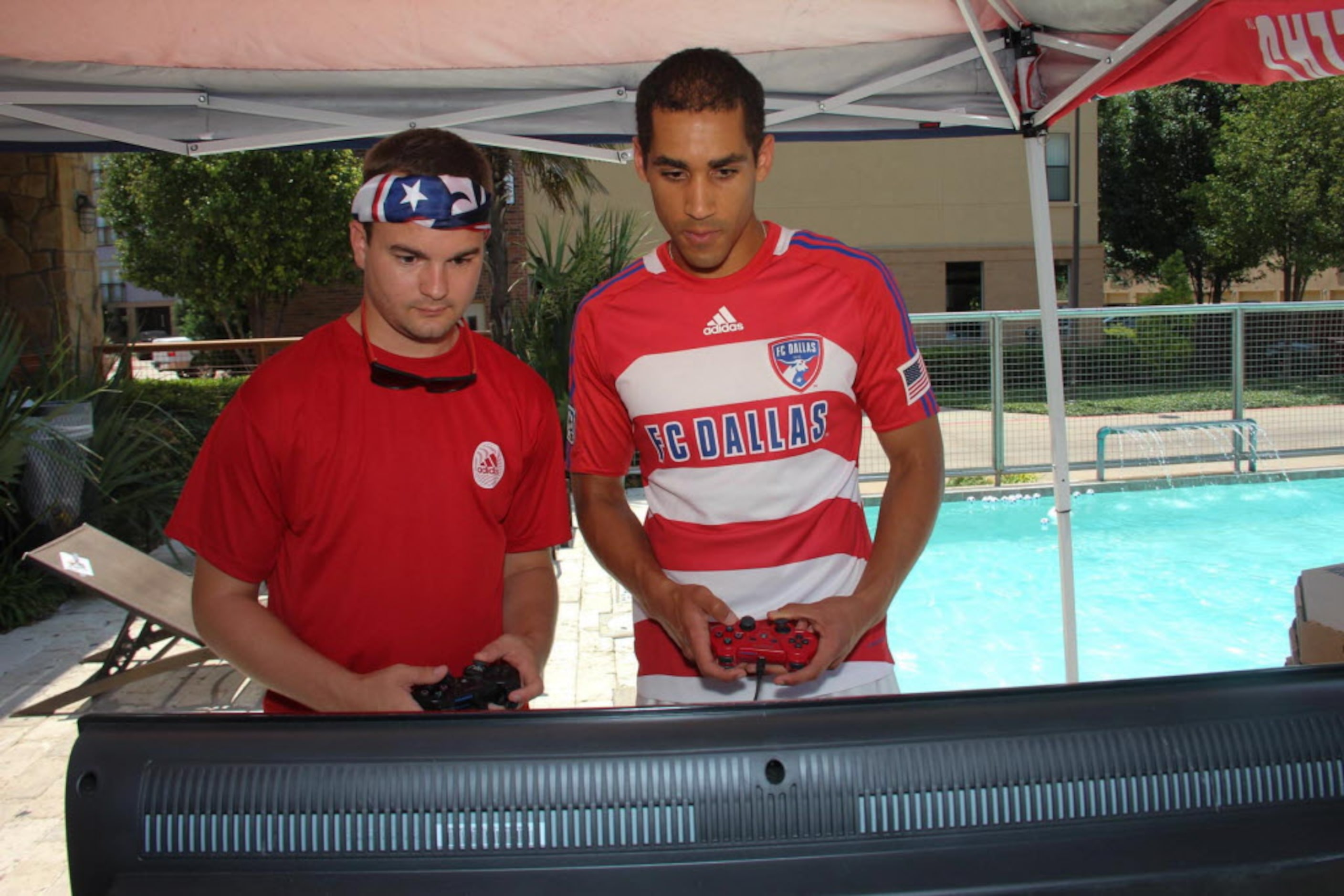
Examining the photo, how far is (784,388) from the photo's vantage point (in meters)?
1.91

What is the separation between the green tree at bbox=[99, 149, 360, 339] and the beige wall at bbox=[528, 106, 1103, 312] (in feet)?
14.1

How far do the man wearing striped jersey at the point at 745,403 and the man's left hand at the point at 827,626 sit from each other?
0.61 ft

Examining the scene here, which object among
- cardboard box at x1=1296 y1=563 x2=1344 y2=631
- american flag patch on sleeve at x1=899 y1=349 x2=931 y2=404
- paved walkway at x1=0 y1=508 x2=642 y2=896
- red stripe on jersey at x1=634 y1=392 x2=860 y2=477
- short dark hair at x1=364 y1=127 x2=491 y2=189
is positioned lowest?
paved walkway at x1=0 y1=508 x2=642 y2=896

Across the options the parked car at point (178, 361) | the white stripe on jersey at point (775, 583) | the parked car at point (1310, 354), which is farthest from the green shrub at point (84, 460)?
the parked car at point (1310, 354)

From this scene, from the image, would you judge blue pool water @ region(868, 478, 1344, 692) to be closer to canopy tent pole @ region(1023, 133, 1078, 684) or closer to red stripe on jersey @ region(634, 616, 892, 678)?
canopy tent pole @ region(1023, 133, 1078, 684)

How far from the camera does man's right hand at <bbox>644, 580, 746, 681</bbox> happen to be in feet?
4.93

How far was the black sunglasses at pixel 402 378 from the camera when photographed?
1.68 m

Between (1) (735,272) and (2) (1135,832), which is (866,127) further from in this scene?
(2) (1135,832)

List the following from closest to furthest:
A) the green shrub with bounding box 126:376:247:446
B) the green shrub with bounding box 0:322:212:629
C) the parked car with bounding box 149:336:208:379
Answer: the green shrub with bounding box 0:322:212:629
the green shrub with bounding box 126:376:247:446
the parked car with bounding box 149:336:208:379

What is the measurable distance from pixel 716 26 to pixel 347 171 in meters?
20.9

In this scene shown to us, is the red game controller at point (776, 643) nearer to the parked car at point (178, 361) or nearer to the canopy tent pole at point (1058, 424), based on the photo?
the canopy tent pole at point (1058, 424)

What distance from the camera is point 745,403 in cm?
190

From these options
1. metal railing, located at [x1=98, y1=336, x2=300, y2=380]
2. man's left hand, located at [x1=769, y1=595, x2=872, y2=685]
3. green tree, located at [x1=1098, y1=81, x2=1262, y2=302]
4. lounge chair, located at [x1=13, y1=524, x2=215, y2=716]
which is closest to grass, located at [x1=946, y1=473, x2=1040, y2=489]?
metal railing, located at [x1=98, y1=336, x2=300, y2=380]

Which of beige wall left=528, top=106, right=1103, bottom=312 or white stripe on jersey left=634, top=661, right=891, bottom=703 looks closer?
white stripe on jersey left=634, top=661, right=891, bottom=703
